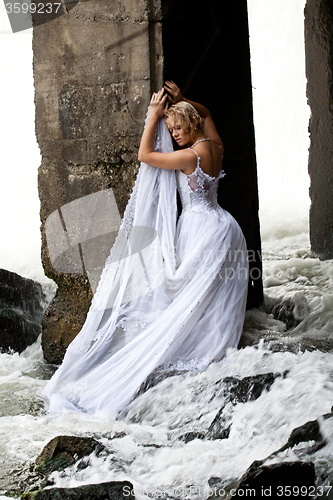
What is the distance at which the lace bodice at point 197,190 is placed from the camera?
3.95 metres

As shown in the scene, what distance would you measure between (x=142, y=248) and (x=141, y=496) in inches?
70.7

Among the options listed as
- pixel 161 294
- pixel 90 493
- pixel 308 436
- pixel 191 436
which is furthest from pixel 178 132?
pixel 90 493

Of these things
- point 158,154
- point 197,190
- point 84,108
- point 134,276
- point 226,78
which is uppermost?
point 226,78

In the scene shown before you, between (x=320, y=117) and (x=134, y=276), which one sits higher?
(x=320, y=117)

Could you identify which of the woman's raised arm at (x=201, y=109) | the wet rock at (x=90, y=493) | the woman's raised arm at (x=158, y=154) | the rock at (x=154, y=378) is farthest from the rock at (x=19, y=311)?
the wet rock at (x=90, y=493)

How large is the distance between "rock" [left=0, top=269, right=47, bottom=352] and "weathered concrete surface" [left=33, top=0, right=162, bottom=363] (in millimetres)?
397

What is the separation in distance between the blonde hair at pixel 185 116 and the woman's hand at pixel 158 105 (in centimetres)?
7

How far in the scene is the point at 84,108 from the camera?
4520mm

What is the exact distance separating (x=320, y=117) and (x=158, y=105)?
408cm

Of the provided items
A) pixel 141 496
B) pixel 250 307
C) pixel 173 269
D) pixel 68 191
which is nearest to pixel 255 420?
pixel 141 496

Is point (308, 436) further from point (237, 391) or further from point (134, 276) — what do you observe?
point (134, 276)

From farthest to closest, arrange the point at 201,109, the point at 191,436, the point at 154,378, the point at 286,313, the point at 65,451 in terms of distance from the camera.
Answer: the point at 286,313, the point at 201,109, the point at 154,378, the point at 191,436, the point at 65,451

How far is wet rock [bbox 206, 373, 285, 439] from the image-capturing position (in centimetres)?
324

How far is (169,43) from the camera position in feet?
13.5
